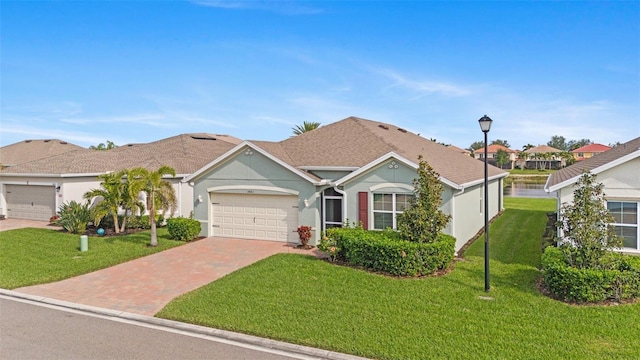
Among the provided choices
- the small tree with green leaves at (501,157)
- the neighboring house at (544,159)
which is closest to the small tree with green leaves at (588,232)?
the small tree with green leaves at (501,157)

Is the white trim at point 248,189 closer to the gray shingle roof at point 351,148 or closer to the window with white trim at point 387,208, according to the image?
the gray shingle roof at point 351,148

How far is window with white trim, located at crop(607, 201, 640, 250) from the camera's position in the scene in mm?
12242

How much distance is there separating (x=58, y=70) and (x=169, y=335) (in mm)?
14770

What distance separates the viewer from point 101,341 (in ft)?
25.5

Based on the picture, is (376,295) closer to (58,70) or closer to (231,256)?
(231,256)

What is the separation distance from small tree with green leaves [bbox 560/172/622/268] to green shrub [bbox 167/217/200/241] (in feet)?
44.8

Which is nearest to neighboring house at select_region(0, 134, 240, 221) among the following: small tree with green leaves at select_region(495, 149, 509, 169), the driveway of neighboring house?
the driveway of neighboring house

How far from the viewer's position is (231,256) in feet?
48.6

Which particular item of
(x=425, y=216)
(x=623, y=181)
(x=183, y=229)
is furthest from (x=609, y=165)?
(x=183, y=229)

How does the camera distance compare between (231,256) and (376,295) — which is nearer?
(376,295)

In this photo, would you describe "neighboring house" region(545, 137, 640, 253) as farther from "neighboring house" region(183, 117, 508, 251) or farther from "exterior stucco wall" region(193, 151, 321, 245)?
"exterior stucco wall" region(193, 151, 321, 245)

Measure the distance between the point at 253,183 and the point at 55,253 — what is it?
7.75m

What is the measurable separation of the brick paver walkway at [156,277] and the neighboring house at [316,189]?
1470 mm

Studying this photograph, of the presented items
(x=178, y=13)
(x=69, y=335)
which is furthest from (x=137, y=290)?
(x=178, y=13)
